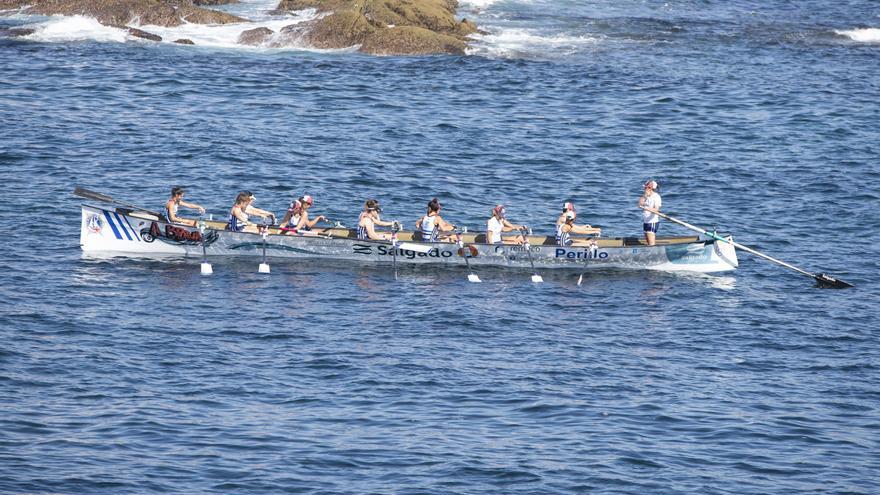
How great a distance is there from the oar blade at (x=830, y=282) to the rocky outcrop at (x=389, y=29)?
29.7m

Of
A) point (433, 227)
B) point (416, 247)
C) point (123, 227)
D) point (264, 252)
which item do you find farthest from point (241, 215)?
point (433, 227)

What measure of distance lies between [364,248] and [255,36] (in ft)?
94.0

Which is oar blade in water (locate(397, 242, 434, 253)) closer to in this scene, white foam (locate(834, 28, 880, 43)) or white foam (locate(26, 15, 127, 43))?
white foam (locate(26, 15, 127, 43))

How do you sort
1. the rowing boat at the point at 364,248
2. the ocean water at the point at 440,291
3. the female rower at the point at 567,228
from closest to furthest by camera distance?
1. the ocean water at the point at 440,291
2. the rowing boat at the point at 364,248
3. the female rower at the point at 567,228

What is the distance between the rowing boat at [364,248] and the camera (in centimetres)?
3819

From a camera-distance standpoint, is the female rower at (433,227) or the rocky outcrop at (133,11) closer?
the female rower at (433,227)

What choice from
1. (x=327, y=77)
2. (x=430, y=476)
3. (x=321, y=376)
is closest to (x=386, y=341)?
(x=321, y=376)

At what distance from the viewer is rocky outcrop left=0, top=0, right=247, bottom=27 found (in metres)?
65.3

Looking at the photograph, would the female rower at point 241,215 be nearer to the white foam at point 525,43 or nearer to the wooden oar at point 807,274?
the wooden oar at point 807,274

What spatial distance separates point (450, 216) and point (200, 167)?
411 inches

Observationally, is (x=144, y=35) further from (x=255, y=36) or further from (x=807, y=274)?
(x=807, y=274)

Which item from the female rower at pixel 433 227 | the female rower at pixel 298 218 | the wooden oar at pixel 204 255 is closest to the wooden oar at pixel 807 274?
the female rower at pixel 433 227

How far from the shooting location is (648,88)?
2341 inches

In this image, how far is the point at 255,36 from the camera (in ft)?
211
